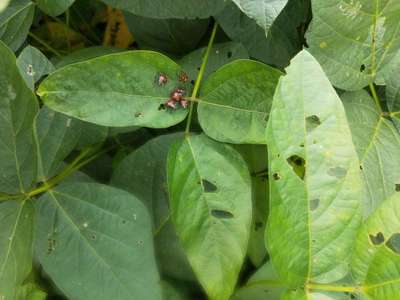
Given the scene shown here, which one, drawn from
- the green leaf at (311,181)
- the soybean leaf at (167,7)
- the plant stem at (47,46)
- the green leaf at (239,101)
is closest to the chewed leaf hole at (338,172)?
the green leaf at (311,181)

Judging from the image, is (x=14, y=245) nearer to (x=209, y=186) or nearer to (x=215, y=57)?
(x=209, y=186)

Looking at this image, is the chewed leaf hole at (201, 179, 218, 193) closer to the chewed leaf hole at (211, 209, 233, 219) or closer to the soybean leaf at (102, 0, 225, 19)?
the chewed leaf hole at (211, 209, 233, 219)

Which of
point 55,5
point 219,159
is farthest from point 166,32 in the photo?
point 219,159

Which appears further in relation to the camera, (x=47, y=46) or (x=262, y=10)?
(x=47, y=46)

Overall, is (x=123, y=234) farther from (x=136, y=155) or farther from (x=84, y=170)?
(x=84, y=170)

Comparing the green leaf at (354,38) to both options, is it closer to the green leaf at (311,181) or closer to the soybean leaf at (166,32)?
the green leaf at (311,181)

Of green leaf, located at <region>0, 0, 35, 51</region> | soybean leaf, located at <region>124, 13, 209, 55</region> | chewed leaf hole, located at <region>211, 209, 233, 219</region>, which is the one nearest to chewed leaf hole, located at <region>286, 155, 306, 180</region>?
chewed leaf hole, located at <region>211, 209, 233, 219</region>
